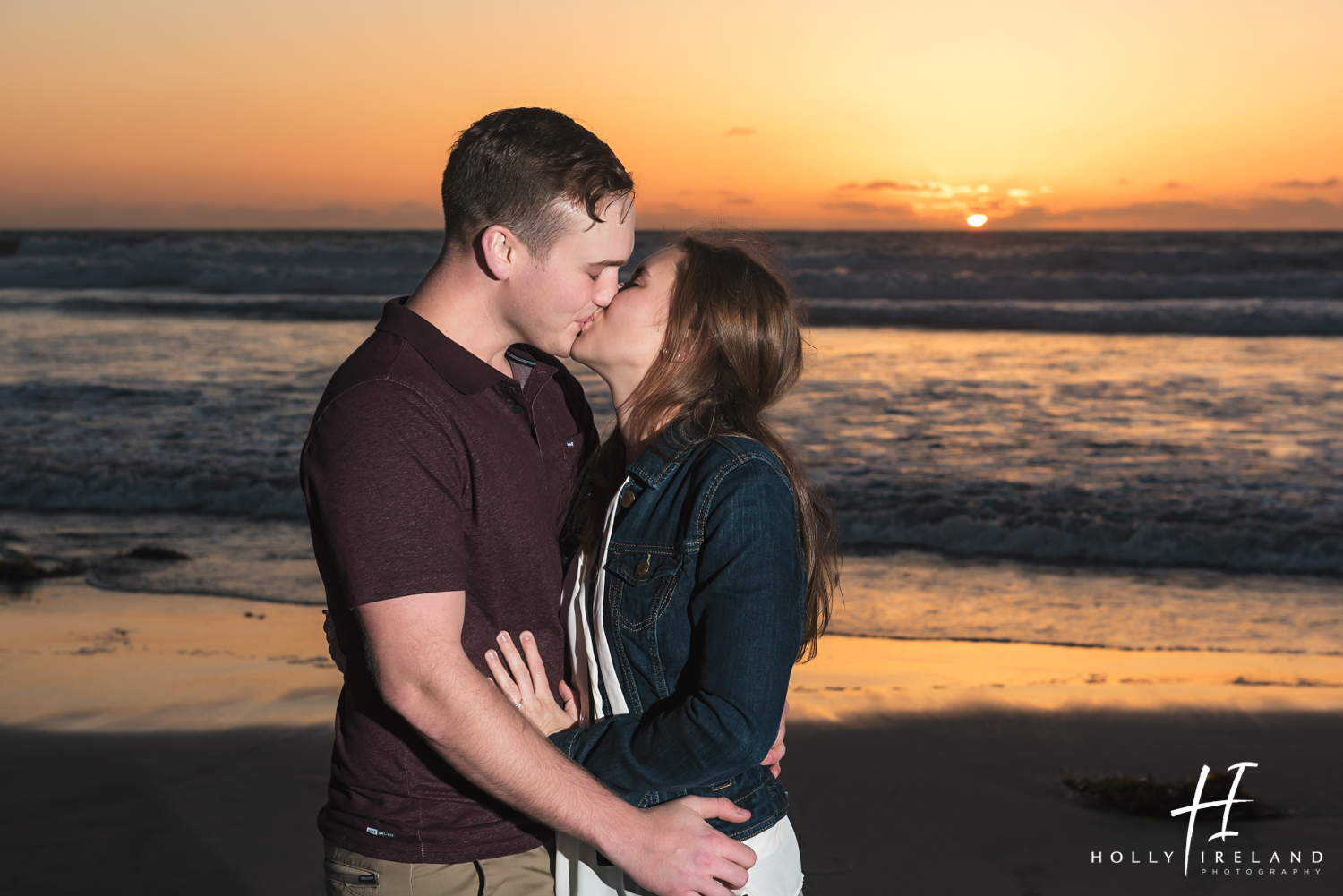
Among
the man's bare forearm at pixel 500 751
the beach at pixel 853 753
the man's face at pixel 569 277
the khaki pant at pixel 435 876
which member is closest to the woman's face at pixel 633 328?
the man's face at pixel 569 277

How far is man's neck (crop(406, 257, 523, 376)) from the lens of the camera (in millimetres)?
2020

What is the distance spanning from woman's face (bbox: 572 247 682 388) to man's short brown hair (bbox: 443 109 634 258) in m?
0.26

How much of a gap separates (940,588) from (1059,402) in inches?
267

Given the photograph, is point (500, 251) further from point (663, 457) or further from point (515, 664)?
point (515, 664)

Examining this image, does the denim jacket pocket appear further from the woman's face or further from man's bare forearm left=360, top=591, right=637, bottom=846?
the woman's face

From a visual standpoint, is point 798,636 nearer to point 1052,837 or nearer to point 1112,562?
point 1052,837

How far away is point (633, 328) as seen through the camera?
86.2 inches

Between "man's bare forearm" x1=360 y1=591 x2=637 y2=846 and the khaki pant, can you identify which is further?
the khaki pant

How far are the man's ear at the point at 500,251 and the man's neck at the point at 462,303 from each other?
0.13 feet

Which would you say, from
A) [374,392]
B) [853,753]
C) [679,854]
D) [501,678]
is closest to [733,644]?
[679,854]

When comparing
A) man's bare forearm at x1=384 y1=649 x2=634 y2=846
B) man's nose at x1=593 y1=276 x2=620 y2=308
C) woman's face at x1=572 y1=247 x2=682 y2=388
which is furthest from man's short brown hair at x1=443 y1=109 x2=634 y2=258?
man's bare forearm at x1=384 y1=649 x2=634 y2=846

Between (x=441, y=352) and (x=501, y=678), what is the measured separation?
2.11ft

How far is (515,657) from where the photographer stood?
2.00 meters

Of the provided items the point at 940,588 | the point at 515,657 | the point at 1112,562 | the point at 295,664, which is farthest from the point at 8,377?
the point at 515,657
